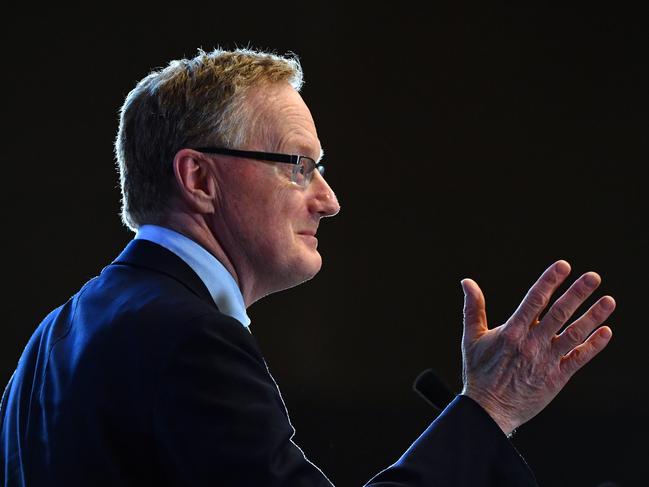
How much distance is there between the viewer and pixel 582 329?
1.21 metres

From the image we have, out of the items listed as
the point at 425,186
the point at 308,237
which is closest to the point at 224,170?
the point at 308,237

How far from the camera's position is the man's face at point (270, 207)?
1.43 meters

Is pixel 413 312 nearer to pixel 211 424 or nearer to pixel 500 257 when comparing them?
pixel 500 257

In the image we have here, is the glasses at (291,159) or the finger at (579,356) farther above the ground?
the glasses at (291,159)

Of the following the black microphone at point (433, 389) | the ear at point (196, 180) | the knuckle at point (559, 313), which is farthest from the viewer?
the ear at point (196, 180)

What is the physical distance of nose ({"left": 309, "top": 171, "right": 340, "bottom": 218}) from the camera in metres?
1.52

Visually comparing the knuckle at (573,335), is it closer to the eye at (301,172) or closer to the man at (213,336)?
the man at (213,336)

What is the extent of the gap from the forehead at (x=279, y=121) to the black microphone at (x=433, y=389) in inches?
17.1

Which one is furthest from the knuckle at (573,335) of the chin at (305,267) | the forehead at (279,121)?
the forehead at (279,121)

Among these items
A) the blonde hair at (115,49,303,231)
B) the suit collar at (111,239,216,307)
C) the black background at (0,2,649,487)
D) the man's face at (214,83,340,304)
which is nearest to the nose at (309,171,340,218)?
the man's face at (214,83,340,304)

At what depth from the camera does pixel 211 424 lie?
104cm

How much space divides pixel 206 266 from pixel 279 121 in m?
0.30

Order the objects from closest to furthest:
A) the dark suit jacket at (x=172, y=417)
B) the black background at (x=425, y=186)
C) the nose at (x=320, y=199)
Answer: the dark suit jacket at (x=172, y=417) < the nose at (x=320, y=199) < the black background at (x=425, y=186)

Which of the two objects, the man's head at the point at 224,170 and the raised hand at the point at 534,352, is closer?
the raised hand at the point at 534,352
